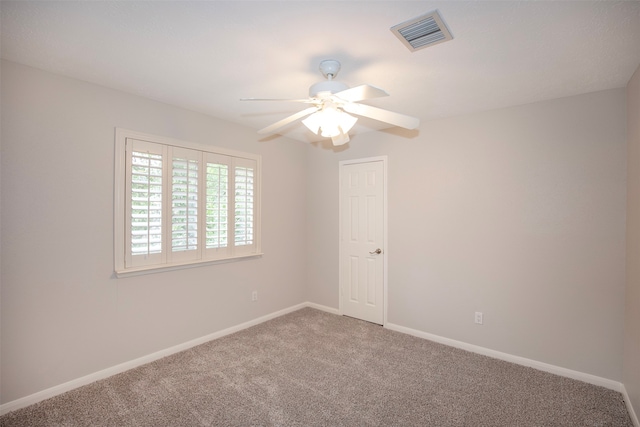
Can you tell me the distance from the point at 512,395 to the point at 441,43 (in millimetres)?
2595

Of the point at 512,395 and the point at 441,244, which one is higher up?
the point at 441,244

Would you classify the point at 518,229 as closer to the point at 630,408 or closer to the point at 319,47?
the point at 630,408

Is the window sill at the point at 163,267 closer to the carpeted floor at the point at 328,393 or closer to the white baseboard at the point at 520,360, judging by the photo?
the carpeted floor at the point at 328,393

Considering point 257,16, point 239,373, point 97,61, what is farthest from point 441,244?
point 97,61

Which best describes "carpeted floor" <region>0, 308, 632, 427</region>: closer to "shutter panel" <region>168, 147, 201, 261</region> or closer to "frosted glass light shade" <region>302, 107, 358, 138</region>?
"shutter panel" <region>168, 147, 201, 261</region>

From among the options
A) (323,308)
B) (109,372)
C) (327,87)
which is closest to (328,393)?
(109,372)

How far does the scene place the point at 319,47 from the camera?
1.93m

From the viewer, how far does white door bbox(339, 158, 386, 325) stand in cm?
388

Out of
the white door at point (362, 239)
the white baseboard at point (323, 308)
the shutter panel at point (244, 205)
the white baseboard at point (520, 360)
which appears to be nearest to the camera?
the white baseboard at point (520, 360)

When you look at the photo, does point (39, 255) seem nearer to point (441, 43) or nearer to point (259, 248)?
Result: point (259, 248)

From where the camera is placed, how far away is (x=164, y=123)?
2969 millimetres

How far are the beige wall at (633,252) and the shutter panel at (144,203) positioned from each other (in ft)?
12.3

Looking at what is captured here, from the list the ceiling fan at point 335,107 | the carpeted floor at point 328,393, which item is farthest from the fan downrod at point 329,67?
the carpeted floor at point 328,393

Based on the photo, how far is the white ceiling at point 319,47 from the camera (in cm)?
160
